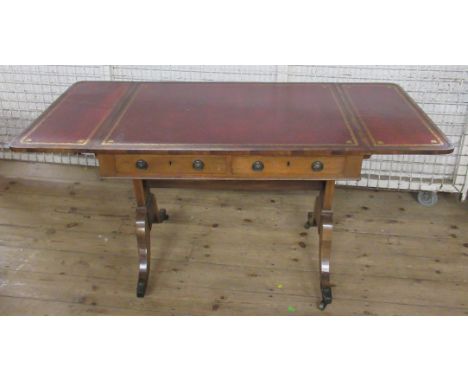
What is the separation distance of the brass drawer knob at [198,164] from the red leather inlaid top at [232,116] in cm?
7

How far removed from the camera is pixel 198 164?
6.47ft

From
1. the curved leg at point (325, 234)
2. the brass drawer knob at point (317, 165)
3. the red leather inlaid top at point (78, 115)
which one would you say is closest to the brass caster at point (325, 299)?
the curved leg at point (325, 234)

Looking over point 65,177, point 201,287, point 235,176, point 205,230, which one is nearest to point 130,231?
point 205,230

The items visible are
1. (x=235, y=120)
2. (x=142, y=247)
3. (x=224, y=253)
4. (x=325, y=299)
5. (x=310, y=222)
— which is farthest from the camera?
(x=310, y=222)

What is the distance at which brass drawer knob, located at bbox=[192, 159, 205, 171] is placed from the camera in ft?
6.45

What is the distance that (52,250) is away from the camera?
2732 millimetres

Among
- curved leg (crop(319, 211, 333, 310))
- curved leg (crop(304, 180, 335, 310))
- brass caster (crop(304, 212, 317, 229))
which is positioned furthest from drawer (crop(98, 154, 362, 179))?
brass caster (crop(304, 212, 317, 229))

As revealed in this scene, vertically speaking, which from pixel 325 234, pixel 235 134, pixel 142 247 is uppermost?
pixel 235 134

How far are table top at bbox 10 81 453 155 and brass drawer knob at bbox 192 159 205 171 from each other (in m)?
0.07

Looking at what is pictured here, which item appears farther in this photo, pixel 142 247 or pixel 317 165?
pixel 142 247

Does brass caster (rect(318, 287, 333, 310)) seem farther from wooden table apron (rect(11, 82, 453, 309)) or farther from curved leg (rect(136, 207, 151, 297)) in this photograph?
curved leg (rect(136, 207, 151, 297))

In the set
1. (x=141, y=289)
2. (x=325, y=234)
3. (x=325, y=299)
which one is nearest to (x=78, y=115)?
(x=141, y=289)

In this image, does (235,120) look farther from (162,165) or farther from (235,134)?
(162,165)

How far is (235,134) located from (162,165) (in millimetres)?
315
